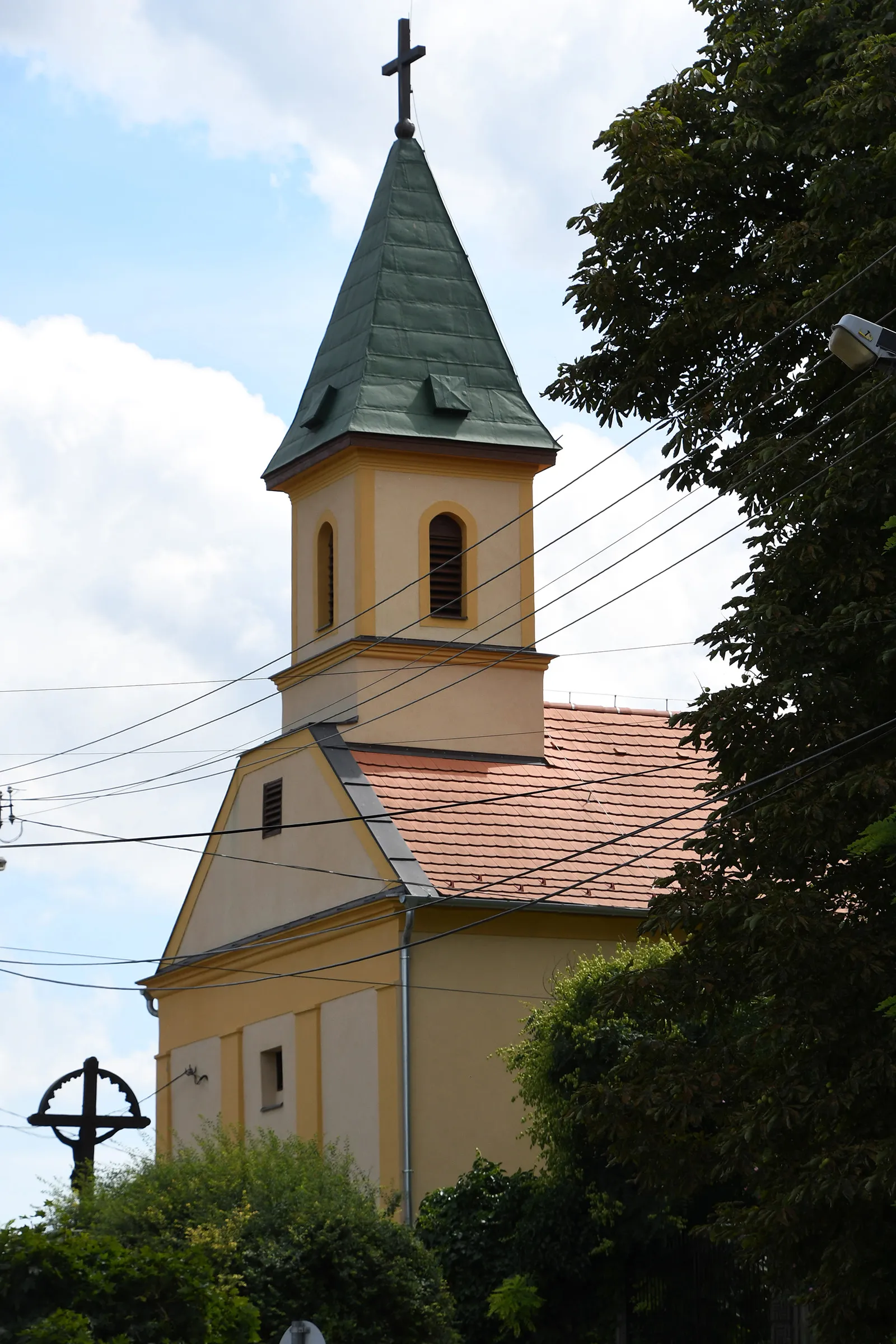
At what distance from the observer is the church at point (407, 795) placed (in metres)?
32.2

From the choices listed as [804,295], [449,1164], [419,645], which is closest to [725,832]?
[804,295]

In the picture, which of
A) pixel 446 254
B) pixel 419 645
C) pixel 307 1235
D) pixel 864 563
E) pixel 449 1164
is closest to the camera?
pixel 864 563

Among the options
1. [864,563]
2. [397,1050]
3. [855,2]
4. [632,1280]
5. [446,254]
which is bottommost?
[632,1280]

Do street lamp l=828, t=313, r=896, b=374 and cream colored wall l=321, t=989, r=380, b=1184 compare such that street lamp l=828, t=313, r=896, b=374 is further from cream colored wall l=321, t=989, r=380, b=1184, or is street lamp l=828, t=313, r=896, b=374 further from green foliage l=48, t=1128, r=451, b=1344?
cream colored wall l=321, t=989, r=380, b=1184

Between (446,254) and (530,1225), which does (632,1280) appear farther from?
(446,254)

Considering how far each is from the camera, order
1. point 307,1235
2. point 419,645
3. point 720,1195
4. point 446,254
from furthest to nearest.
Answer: point 446,254 → point 419,645 → point 720,1195 → point 307,1235

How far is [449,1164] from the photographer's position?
3138 centimetres

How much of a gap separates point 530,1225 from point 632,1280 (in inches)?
53.0

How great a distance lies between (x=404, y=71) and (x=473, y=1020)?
57.9 feet

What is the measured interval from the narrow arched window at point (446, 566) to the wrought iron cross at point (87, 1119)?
35.4ft

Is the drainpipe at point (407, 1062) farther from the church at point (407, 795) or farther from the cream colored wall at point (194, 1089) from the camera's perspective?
the cream colored wall at point (194, 1089)

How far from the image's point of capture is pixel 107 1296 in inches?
711

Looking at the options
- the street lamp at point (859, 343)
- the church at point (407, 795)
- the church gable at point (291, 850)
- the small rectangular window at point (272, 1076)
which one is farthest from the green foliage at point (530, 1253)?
the street lamp at point (859, 343)

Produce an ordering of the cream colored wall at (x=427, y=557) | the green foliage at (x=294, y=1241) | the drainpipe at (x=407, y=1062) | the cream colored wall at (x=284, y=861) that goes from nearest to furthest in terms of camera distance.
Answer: the green foliage at (x=294, y=1241) < the drainpipe at (x=407, y=1062) < the cream colored wall at (x=284, y=861) < the cream colored wall at (x=427, y=557)
